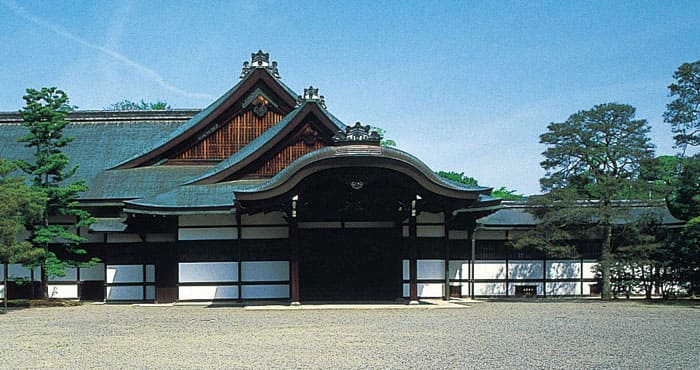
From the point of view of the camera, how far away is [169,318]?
15.8 m

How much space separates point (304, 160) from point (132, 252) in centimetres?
686

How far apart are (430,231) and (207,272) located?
633 cm

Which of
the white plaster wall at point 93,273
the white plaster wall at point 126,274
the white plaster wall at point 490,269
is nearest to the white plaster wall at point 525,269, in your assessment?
the white plaster wall at point 490,269

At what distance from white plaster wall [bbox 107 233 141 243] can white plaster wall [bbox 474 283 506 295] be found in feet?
33.7

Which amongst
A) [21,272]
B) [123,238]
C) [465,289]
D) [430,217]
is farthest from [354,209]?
[21,272]

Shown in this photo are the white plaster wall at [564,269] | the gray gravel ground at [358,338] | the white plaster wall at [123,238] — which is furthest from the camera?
the white plaster wall at [564,269]

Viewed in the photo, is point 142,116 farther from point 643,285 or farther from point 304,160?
point 643,285

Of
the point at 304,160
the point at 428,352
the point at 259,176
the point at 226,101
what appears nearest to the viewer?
the point at 428,352

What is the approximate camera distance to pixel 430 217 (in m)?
20.7

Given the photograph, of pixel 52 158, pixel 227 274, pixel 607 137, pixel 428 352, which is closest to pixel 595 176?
pixel 607 137

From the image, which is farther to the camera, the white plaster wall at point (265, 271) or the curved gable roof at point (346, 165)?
the white plaster wall at point (265, 271)

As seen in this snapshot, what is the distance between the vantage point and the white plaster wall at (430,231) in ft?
67.7

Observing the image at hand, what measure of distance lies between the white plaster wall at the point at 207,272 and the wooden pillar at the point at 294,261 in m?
2.16

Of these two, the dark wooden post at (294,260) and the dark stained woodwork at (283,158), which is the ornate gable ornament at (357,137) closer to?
the dark wooden post at (294,260)
